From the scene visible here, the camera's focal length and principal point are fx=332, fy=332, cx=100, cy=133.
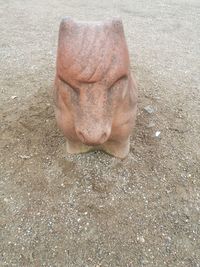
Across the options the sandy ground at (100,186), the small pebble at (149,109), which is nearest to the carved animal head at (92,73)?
the sandy ground at (100,186)

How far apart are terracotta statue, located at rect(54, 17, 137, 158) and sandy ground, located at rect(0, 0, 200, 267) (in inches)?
23.0

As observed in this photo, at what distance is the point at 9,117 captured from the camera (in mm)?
3148

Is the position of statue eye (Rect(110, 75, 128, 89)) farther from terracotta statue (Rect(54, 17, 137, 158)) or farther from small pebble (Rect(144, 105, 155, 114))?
small pebble (Rect(144, 105, 155, 114))

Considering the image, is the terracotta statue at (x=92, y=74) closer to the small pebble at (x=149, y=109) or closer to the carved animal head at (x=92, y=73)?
the carved animal head at (x=92, y=73)

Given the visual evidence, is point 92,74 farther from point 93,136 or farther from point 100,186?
point 100,186

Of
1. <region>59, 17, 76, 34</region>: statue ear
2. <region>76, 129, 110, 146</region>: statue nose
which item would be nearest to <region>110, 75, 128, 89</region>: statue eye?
<region>76, 129, 110, 146</region>: statue nose

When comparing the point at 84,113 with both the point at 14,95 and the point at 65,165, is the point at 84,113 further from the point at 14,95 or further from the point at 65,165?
the point at 14,95

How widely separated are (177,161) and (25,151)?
127 cm

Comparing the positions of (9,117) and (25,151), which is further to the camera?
(9,117)

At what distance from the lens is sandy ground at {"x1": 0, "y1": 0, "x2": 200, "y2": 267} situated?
2152 mm

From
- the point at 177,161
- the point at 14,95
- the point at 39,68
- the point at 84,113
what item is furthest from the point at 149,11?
the point at 84,113

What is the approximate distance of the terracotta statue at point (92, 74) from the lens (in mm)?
1874

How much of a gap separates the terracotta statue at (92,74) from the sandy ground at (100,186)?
23.0 inches

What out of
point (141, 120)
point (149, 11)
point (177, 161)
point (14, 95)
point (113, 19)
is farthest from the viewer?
point (149, 11)
